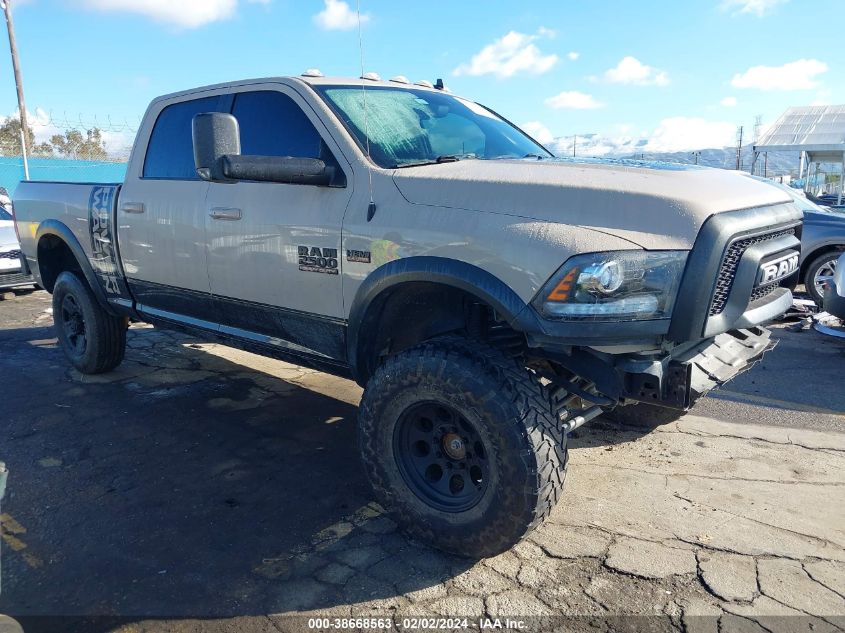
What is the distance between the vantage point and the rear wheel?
8484mm

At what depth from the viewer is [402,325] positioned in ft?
10.9

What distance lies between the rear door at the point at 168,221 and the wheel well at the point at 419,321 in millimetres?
1350

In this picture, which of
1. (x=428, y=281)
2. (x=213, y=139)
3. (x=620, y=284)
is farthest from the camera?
(x=213, y=139)

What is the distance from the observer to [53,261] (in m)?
5.80

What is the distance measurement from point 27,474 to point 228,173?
2181 millimetres

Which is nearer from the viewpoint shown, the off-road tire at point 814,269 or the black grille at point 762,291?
the black grille at point 762,291

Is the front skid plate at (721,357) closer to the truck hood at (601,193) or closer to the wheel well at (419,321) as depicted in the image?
the truck hood at (601,193)

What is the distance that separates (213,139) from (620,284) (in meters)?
1.98

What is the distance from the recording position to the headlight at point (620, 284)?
8.00ft

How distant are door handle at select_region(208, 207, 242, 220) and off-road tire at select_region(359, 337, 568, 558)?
1.36 meters

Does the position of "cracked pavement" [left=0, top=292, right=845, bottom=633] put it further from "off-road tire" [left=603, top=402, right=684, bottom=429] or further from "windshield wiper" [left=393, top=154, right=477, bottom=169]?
"windshield wiper" [left=393, top=154, right=477, bottom=169]

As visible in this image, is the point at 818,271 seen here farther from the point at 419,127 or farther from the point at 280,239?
the point at 280,239

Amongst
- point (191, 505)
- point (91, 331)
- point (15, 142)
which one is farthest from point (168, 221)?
point (15, 142)

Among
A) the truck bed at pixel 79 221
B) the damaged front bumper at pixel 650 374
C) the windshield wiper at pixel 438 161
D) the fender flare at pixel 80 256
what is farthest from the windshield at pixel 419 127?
the fender flare at pixel 80 256
